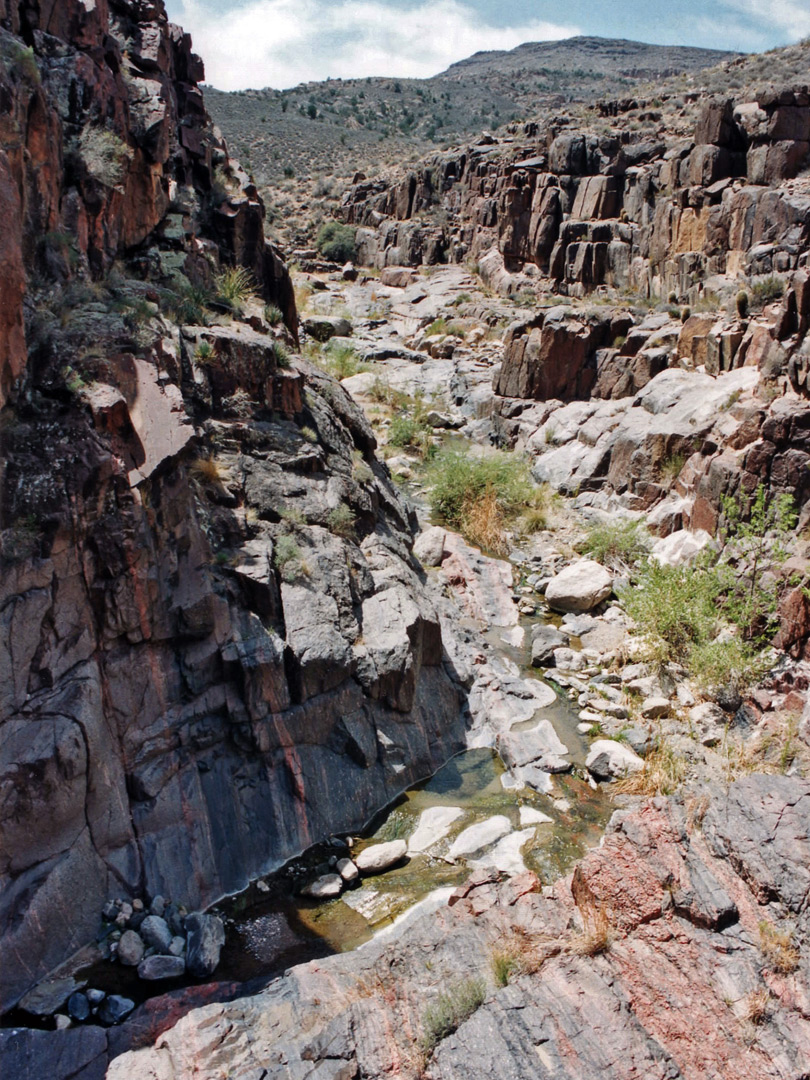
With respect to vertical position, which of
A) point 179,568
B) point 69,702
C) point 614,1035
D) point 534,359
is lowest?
point 614,1035

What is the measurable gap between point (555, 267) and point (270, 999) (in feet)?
103

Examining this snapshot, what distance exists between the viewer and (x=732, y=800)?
5852 millimetres

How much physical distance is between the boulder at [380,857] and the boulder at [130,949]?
1993 millimetres

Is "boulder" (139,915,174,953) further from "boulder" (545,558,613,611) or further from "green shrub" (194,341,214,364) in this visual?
"boulder" (545,558,613,611)

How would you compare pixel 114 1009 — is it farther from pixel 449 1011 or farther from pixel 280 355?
pixel 280 355

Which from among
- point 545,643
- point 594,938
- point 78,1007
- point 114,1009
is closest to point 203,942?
point 114,1009

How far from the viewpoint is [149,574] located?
7.17m

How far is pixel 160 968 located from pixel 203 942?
34 cm

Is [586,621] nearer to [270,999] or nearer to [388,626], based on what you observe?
[388,626]

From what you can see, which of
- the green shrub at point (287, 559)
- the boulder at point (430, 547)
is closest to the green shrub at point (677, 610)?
the boulder at point (430, 547)

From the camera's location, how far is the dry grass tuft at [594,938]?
17.0 ft

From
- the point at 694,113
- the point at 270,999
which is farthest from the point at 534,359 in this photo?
the point at 694,113

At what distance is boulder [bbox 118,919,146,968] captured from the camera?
19.9 feet

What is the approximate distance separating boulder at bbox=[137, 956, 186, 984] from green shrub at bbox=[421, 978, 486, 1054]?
2.21 metres
